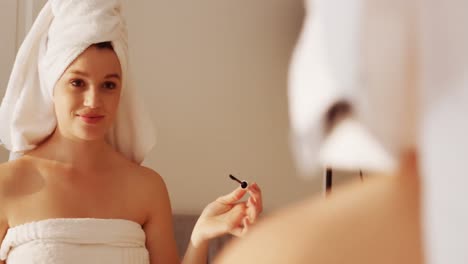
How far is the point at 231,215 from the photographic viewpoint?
3.46 ft

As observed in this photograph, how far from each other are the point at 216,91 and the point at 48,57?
111 centimetres

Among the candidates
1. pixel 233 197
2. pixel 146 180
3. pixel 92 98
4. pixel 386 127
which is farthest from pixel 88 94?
pixel 386 127

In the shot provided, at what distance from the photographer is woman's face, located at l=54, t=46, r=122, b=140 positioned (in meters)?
1.25

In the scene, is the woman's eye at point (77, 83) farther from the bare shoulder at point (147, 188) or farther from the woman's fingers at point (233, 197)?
the woman's fingers at point (233, 197)

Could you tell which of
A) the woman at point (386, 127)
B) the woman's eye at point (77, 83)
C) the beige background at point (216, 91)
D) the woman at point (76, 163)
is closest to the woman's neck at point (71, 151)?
the woman at point (76, 163)

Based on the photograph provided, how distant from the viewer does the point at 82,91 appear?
4.15 feet

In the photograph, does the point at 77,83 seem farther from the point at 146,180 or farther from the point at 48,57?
the point at 146,180

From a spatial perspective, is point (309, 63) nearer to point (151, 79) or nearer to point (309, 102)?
point (309, 102)

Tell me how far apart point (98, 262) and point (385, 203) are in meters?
1.08

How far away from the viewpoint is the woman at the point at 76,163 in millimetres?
1223

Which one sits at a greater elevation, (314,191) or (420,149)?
(420,149)

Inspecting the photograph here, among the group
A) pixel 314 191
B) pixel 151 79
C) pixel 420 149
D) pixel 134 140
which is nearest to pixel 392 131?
pixel 420 149

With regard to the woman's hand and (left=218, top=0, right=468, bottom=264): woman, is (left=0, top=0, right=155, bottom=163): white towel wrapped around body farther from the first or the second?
(left=218, top=0, right=468, bottom=264): woman

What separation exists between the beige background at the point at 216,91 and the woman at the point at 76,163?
2.85 feet
